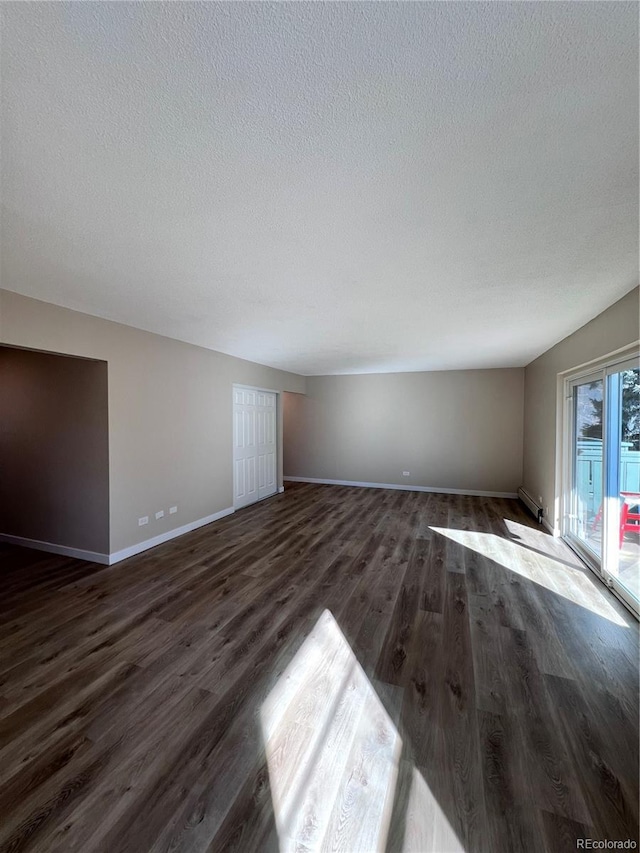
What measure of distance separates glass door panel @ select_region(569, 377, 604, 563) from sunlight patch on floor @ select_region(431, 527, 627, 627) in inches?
14.7

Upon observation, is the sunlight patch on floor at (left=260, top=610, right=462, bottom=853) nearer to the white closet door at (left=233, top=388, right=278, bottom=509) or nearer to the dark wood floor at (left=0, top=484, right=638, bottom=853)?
the dark wood floor at (left=0, top=484, right=638, bottom=853)

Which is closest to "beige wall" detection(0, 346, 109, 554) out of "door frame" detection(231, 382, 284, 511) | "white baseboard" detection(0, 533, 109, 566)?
"white baseboard" detection(0, 533, 109, 566)

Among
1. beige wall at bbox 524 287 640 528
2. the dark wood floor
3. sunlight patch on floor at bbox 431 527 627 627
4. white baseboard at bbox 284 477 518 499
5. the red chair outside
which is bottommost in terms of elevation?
the dark wood floor

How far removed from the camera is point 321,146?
1.21m

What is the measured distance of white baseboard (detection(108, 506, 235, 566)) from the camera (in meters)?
3.61

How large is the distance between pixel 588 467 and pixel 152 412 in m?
4.98

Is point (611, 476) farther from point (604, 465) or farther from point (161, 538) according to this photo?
point (161, 538)

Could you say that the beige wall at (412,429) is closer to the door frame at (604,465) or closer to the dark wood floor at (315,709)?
the door frame at (604,465)

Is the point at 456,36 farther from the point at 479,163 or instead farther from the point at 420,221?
the point at 420,221

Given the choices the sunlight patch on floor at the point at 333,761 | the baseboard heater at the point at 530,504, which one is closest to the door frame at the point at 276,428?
the sunlight patch on floor at the point at 333,761

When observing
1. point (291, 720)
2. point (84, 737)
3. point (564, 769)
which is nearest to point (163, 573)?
point (84, 737)

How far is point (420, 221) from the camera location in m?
1.67

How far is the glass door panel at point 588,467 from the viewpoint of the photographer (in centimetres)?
331

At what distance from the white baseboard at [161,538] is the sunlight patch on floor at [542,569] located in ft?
10.6
